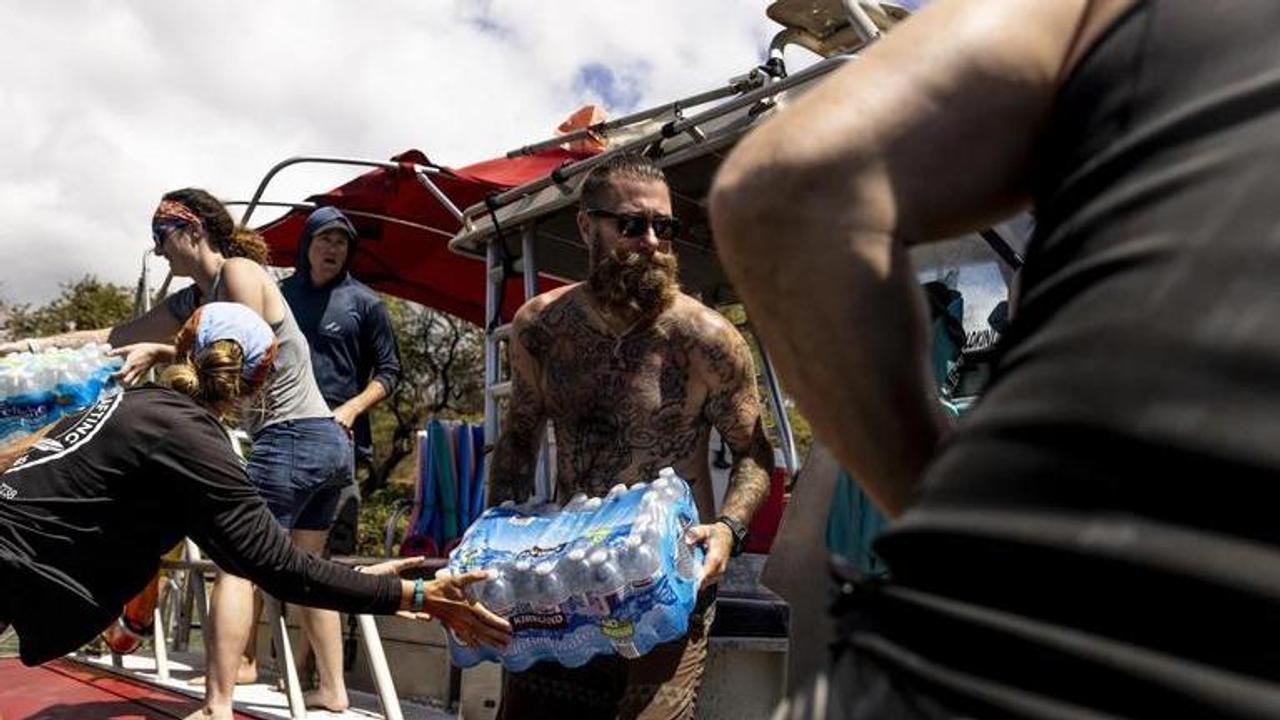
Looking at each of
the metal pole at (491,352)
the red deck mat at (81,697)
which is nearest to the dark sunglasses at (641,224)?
the metal pole at (491,352)

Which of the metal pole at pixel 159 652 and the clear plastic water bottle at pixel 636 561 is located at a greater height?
the clear plastic water bottle at pixel 636 561

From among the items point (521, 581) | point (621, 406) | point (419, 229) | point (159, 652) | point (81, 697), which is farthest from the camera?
point (419, 229)

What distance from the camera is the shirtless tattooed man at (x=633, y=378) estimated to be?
10.1 ft

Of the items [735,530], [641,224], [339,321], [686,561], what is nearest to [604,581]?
[686,561]

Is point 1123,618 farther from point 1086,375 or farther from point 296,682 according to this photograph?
point 296,682

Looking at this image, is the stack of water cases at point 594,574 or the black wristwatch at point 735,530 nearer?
the stack of water cases at point 594,574

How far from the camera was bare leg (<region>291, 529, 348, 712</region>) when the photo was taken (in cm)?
428

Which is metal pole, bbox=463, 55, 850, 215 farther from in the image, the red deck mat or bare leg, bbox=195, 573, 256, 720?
the red deck mat

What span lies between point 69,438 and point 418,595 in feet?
3.00

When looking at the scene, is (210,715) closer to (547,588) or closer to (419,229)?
(547,588)

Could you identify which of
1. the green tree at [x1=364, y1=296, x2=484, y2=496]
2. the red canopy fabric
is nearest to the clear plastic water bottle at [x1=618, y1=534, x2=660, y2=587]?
the red canopy fabric

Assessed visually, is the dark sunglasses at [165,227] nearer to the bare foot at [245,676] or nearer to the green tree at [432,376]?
the bare foot at [245,676]

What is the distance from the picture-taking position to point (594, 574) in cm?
245

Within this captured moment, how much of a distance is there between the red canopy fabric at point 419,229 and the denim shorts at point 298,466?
1.70m
